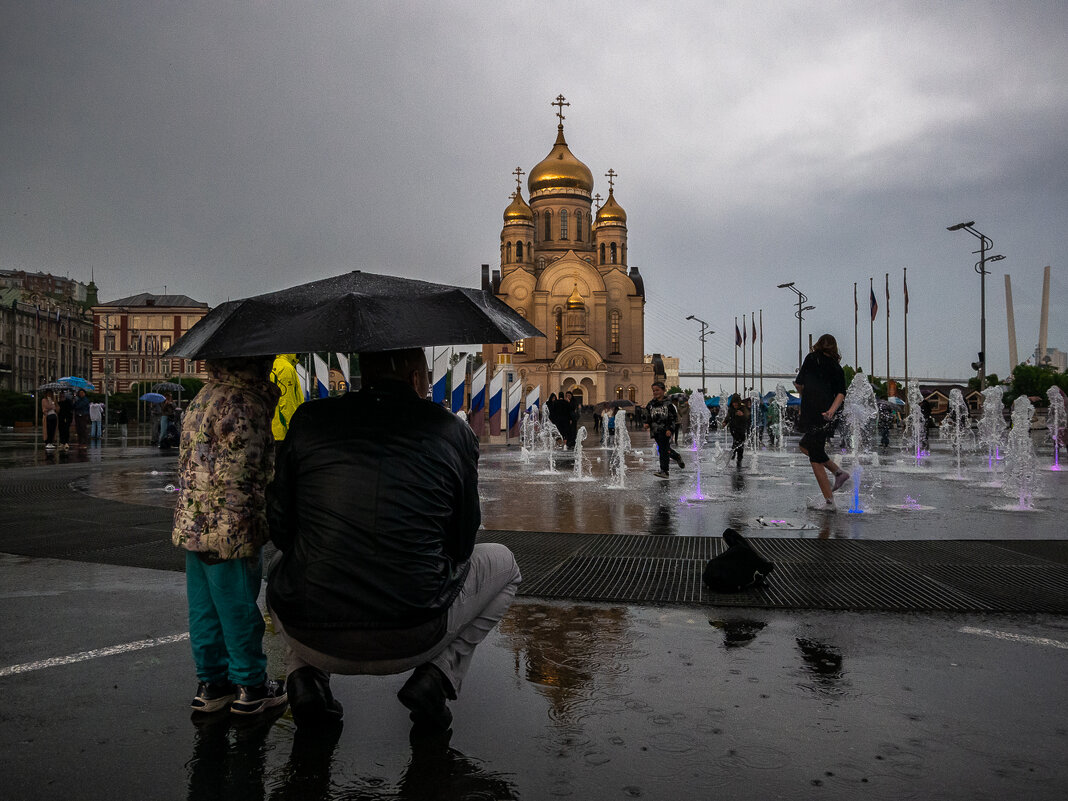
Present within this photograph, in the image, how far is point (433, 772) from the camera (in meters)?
3.13

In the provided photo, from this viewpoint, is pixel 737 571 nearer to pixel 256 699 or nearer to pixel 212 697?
pixel 256 699

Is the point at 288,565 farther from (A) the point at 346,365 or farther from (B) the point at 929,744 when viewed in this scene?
(A) the point at 346,365

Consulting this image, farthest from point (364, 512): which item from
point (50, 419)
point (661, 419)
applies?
point (50, 419)

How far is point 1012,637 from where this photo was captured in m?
4.78

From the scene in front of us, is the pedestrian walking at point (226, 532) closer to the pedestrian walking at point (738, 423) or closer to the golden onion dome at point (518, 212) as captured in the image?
the pedestrian walking at point (738, 423)

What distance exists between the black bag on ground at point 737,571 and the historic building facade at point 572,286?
70158 millimetres

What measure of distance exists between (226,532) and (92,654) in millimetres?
1586

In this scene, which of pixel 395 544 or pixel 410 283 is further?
pixel 410 283

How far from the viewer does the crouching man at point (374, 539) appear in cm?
325

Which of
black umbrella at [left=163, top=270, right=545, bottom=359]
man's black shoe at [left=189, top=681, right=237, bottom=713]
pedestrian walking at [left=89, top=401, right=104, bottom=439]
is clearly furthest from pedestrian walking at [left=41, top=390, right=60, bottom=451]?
black umbrella at [left=163, top=270, right=545, bottom=359]

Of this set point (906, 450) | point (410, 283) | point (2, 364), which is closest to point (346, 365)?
point (906, 450)

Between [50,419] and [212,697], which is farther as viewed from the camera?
[50,419]

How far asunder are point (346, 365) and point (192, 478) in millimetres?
19433

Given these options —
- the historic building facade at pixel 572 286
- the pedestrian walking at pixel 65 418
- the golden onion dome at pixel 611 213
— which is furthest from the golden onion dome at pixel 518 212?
the pedestrian walking at pixel 65 418
